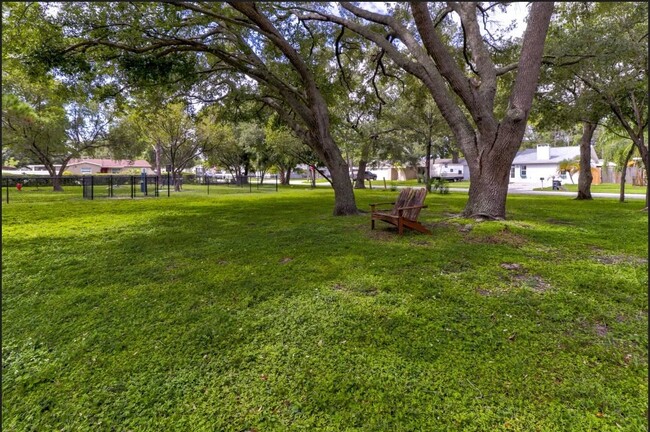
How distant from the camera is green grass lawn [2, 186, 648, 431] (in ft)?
6.84

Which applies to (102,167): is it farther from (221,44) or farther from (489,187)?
(489,187)

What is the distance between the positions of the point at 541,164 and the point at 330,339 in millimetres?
38782

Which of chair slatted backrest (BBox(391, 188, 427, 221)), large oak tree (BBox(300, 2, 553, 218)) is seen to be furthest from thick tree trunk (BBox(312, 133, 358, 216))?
large oak tree (BBox(300, 2, 553, 218))

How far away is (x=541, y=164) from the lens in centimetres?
3431

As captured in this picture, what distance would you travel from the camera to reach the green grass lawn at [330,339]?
208 cm

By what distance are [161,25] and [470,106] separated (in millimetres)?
6472

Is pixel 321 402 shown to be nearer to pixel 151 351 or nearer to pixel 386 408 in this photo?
pixel 386 408

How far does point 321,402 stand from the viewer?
84.7 inches

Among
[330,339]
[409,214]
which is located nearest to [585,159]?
[409,214]

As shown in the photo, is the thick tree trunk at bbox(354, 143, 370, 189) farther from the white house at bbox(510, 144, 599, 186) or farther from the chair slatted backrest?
the chair slatted backrest

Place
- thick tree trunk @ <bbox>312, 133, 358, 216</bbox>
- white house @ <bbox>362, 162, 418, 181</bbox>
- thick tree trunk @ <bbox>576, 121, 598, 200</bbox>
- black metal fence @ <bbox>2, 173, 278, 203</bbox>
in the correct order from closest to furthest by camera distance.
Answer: thick tree trunk @ <bbox>312, 133, 358, 216</bbox>
thick tree trunk @ <bbox>576, 121, 598, 200</bbox>
black metal fence @ <bbox>2, 173, 278, 203</bbox>
white house @ <bbox>362, 162, 418, 181</bbox>

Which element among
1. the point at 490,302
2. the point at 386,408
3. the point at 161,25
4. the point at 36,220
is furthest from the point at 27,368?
the point at 36,220

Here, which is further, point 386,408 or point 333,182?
point 333,182

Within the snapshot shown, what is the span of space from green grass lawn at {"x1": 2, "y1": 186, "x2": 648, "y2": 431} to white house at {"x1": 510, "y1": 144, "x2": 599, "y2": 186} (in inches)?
1299
